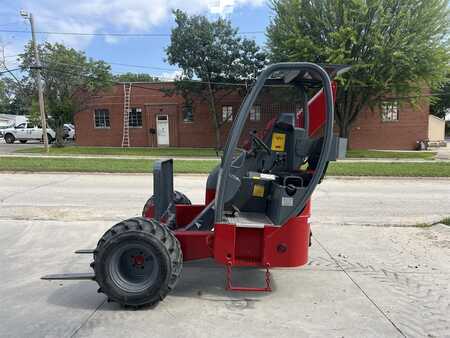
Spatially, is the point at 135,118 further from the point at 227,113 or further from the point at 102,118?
the point at 227,113

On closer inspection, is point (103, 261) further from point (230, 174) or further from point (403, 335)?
point (403, 335)

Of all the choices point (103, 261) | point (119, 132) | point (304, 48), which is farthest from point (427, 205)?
point (119, 132)

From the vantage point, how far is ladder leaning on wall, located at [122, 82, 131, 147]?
31.1m

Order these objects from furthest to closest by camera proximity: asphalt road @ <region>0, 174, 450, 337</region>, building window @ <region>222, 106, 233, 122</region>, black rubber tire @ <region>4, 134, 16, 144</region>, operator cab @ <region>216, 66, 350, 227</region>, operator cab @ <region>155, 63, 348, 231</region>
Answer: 1. black rubber tire @ <region>4, 134, 16, 144</region>
2. building window @ <region>222, 106, 233, 122</region>
3. operator cab @ <region>216, 66, 350, 227</region>
4. operator cab @ <region>155, 63, 348, 231</region>
5. asphalt road @ <region>0, 174, 450, 337</region>

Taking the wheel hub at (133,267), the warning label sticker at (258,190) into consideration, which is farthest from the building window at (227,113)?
the wheel hub at (133,267)

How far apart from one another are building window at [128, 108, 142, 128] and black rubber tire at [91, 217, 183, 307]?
94.3 ft

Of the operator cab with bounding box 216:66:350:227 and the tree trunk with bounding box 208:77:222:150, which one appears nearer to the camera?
the operator cab with bounding box 216:66:350:227

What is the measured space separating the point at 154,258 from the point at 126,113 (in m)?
29.2

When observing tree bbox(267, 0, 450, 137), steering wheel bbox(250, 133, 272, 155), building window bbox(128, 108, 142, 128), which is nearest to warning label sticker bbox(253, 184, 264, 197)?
steering wheel bbox(250, 133, 272, 155)

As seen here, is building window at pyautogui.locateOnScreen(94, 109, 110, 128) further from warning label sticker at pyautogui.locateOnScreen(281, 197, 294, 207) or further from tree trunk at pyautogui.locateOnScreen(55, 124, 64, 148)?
warning label sticker at pyautogui.locateOnScreen(281, 197, 294, 207)

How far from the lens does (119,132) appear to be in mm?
31797

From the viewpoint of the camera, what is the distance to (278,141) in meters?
4.41

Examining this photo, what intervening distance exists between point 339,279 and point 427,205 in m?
5.63

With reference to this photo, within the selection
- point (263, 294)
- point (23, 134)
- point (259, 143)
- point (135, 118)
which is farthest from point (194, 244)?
point (23, 134)
